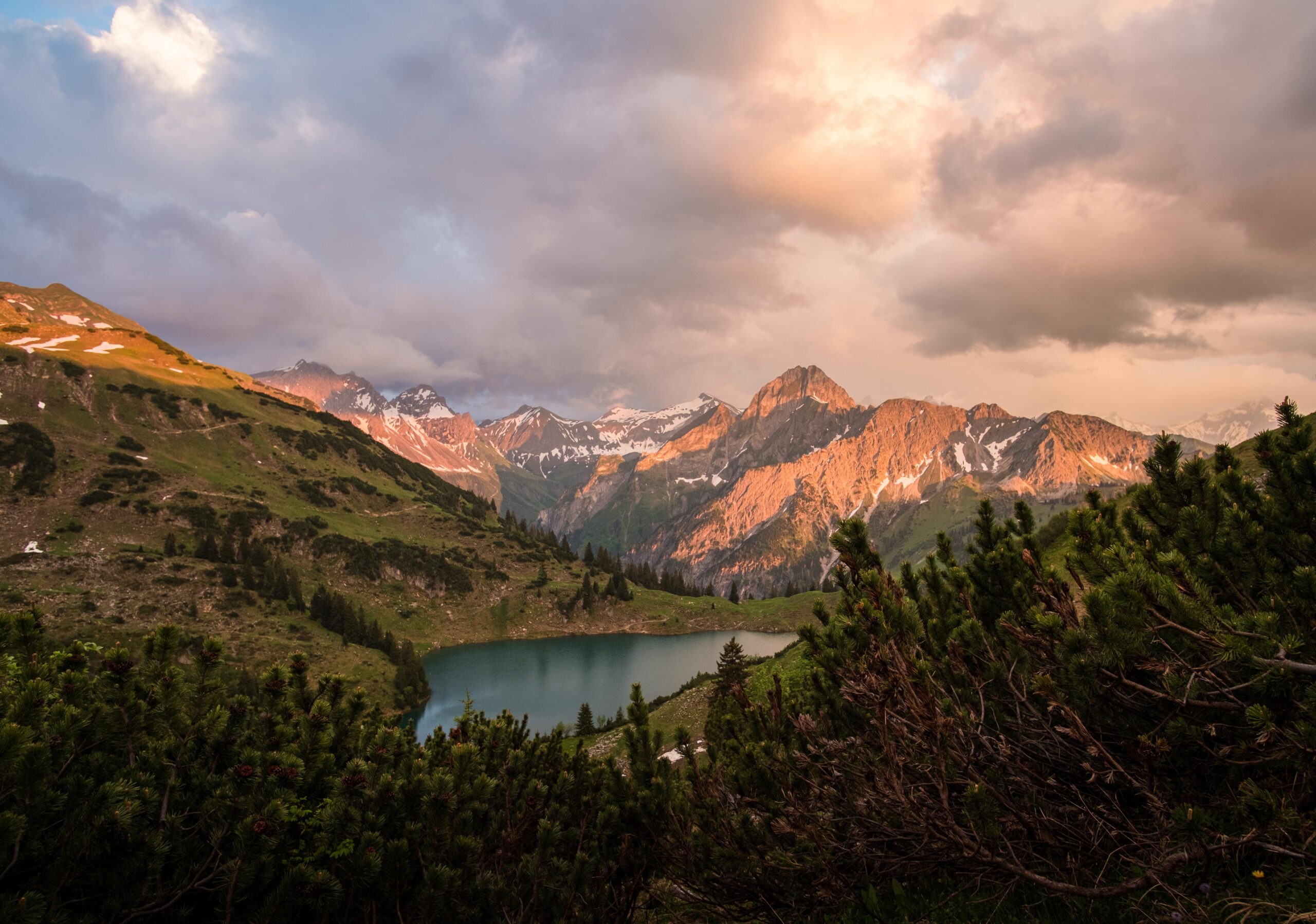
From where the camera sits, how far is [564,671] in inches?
4894

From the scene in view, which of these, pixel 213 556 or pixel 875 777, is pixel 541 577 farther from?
pixel 875 777

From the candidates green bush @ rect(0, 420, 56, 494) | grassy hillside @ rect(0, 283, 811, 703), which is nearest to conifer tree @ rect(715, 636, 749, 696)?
grassy hillside @ rect(0, 283, 811, 703)

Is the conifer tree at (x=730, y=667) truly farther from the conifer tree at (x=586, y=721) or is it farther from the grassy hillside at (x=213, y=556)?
the grassy hillside at (x=213, y=556)

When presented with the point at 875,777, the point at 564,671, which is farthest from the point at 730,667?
the point at 564,671

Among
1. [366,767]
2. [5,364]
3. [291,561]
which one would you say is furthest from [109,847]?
[5,364]

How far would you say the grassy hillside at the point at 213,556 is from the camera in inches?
4161

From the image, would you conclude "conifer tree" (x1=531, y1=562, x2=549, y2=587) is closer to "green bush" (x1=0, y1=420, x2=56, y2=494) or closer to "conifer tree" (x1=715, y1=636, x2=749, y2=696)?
"green bush" (x1=0, y1=420, x2=56, y2=494)

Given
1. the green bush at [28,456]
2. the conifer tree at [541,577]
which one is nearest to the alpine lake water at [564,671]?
the conifer tree at [541,577]

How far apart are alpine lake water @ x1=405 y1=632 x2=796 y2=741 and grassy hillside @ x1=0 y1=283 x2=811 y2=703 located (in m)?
8.44

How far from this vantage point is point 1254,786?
370 centimetres

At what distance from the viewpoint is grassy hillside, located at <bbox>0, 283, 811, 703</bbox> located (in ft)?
347

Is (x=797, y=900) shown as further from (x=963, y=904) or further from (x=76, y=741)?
(x=76, y=741)

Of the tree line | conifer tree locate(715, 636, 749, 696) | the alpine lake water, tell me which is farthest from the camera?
the alpine lake water

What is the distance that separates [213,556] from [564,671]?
88.5 meters
